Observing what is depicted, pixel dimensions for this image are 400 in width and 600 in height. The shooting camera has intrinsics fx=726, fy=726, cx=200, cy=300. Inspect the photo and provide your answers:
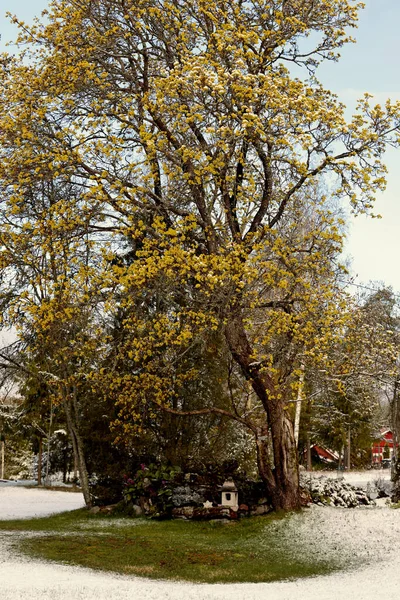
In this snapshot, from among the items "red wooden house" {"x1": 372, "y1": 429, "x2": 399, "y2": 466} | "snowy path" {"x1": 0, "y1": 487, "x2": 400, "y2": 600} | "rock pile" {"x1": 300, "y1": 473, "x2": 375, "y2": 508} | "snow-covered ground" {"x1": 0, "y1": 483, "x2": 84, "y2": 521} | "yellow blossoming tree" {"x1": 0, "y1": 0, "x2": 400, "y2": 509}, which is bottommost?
"snowy path" {"x1": 0, "y1": 487, "x2": 400, "y2": 600}

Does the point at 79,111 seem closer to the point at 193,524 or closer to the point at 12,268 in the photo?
the point at 12,268

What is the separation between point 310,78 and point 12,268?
25.7ft

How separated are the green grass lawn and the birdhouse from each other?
1.79 ft

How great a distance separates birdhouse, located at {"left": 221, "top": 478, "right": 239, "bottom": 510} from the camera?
15.7 m

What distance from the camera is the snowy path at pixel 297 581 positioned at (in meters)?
8.72

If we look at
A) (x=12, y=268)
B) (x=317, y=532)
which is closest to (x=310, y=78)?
(x=12, y=268)

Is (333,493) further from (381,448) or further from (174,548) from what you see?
(381,448)

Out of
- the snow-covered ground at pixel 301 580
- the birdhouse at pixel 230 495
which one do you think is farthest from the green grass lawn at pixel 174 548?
the birdhouse at pixel 230 495

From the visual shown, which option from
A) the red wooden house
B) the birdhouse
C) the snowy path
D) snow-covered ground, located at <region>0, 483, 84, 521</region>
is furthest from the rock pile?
the red wooden house

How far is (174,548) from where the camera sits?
41.7 feet

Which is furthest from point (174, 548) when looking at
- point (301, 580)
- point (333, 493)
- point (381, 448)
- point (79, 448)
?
point (381, 448)

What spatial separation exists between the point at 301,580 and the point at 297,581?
3.6 inches

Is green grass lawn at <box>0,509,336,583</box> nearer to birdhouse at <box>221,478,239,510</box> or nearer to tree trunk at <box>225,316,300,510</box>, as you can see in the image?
birdhouse at <box>221,478,239,510</box>

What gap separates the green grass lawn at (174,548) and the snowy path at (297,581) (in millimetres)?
493
